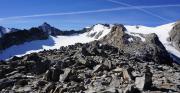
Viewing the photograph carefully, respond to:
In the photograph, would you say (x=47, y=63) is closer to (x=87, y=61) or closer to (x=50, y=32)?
(x=87, y=61)

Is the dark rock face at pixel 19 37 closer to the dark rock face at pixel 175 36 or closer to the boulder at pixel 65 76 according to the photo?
the dark rock face at pixel 175 36

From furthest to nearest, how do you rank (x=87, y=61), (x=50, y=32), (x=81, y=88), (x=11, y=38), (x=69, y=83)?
(x=50, y=32) < (x=11, y=38) < (x=87, y=61) < (x=69, y=83) < (x=81, y=88)

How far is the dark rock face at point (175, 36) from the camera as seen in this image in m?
146

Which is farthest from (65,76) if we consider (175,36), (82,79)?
(175,36)

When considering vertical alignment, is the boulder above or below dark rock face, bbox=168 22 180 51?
above

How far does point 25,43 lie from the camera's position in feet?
474

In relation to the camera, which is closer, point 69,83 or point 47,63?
point 69,83

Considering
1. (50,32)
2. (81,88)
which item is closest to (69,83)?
(81,88)

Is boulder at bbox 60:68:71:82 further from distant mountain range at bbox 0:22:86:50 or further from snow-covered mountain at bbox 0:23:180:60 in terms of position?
distant mountain range at bbox 0:22:86:50

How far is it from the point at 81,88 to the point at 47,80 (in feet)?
15.0

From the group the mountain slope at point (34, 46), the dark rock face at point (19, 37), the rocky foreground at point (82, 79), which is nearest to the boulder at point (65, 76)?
the rocky foreground at point (82, 79)

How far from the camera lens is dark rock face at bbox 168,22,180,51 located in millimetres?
146100

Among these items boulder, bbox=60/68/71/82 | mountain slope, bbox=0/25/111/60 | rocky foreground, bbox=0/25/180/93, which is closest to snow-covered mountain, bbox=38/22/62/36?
mountain slope, bbox=0/25/111/60

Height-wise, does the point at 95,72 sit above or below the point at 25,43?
above
